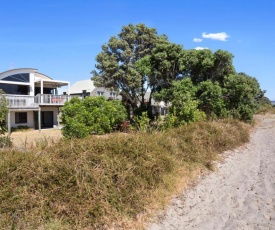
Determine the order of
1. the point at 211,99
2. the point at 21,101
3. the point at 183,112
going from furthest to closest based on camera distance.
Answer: the point at 21,101
the point at 211,99
the point at 183,112

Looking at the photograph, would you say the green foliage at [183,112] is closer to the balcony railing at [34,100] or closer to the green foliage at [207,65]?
the green foliage at [207,65]

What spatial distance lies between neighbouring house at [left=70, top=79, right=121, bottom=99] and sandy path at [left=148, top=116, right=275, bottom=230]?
93.0ft

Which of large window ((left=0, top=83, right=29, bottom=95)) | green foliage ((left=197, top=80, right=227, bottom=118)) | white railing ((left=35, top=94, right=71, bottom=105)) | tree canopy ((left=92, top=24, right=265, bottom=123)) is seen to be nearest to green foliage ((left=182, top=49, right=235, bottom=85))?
tree canopy ((left=92, top=24, right=265, bottom=123))

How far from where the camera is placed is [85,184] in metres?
4.78

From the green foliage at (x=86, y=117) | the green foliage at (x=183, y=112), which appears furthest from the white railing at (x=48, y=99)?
the green foliage at (x=183, y=112)

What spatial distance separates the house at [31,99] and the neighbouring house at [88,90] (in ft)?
24.0

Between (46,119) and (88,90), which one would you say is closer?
(46,119)

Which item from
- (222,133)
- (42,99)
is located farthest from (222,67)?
(42,99)

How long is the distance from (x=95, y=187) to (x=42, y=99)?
21895mm

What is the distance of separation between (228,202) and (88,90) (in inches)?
1326

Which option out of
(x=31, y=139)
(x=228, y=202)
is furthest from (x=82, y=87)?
(x=228, y=202)

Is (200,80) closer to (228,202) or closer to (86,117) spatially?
(86,117)

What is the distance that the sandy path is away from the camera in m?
5.21

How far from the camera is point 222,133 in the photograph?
40.3 feet
